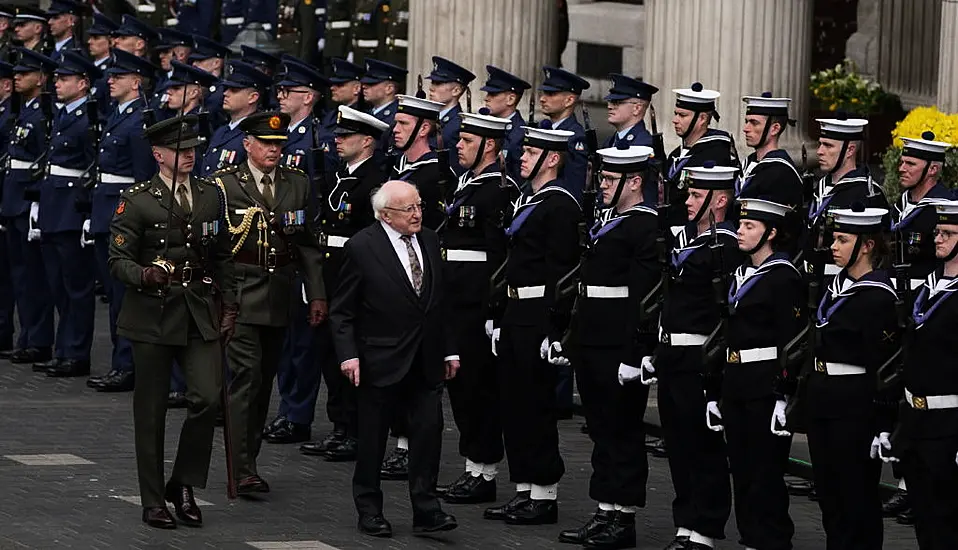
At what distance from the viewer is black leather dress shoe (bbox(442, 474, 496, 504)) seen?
12.9 m

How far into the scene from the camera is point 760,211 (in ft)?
36.5

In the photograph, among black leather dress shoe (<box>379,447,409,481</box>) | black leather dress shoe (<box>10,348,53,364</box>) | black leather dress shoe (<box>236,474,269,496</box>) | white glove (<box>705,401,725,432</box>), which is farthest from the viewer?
black leather dress shoe (<box>10,348,53,364</box>)

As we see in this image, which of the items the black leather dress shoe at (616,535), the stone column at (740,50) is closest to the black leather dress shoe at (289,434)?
the black leather dress shoe at (616,535)

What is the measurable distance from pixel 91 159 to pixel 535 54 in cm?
386

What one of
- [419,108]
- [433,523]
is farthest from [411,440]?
[419,108]

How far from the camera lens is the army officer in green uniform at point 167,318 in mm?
11867

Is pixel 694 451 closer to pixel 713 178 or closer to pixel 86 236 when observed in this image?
pixel 713 178

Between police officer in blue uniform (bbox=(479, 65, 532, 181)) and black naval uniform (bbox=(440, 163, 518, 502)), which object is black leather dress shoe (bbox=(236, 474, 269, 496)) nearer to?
black naval uniform (bbox=(440, 163, 518, 502))

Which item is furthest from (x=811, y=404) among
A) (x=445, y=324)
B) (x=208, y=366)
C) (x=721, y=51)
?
(x=721, y=51)

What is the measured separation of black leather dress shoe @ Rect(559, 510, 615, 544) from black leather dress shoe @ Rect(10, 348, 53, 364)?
650cm

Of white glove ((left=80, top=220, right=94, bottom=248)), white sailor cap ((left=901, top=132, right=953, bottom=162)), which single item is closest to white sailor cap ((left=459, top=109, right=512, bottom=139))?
white sailor cap ((left=901, top=132, right=953, bottom=162))

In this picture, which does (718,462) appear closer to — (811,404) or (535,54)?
(811,404)

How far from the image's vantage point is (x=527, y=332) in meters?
12.6

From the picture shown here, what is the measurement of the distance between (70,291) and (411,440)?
18.5ft
